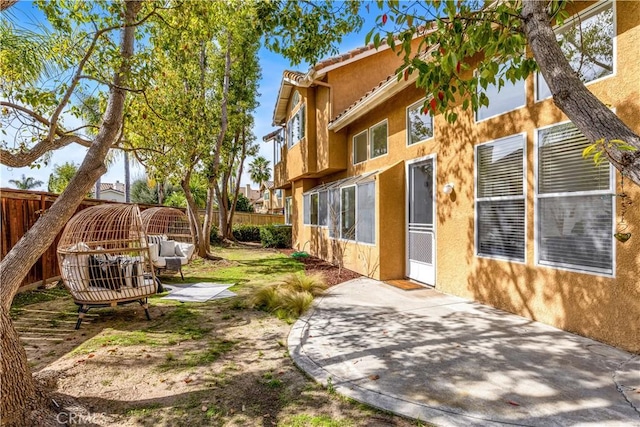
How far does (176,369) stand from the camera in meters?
4.40

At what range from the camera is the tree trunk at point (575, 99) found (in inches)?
98.5

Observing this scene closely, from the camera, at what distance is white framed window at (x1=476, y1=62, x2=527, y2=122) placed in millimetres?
6181

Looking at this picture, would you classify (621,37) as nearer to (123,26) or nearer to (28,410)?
(123,26)

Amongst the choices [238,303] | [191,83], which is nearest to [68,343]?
[238,303]

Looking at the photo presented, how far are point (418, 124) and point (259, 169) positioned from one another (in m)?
21.3

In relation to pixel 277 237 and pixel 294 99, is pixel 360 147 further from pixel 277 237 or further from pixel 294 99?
pixel 277 237

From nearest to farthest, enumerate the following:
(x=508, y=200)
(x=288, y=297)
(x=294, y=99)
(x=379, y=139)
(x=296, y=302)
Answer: (x=508, y=200), (x=296, y=302), (x=288, y=297), (x=379, y=139), (x=294, y=99)

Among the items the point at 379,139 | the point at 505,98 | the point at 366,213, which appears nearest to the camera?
the point at 505,98

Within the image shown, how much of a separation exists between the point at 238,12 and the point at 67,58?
6466 millimetres

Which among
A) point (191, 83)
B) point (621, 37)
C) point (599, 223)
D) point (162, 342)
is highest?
point (191, 83)

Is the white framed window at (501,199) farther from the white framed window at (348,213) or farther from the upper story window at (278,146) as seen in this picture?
the upper story window at (278,146)

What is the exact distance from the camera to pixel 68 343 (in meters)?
5.36

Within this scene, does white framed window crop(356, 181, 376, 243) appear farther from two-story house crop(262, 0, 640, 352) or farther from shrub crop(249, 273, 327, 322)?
shrub crop(249, 273, 327, 322)

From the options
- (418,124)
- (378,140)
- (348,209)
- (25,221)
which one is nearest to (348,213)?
(348,209)
